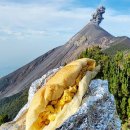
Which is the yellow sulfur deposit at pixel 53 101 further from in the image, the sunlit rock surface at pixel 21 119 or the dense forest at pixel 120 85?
the dense forest at pixel 120 85

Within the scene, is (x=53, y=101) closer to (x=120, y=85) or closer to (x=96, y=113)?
(x=96, y=113)

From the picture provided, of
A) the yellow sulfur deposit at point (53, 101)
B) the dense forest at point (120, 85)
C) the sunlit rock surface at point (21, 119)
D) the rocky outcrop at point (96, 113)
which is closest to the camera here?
the rocky outcrop at point (96, 113)

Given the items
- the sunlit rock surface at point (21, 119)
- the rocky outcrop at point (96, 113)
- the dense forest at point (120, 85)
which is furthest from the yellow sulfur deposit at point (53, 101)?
the dense forest at point (120, 85)

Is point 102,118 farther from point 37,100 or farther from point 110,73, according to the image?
point 110,73

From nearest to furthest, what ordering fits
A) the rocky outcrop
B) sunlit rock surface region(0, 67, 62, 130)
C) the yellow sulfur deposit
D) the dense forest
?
the rocky outcrop < the yellow sulfur deposit < sunlit rock surface region(0, 67, 62, 130) < the dense forest

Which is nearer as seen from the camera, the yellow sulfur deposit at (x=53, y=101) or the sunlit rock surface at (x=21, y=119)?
the yellow sulfur deposit at (x=53, y=101)

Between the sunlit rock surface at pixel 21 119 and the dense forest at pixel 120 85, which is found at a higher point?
the sunlit rock surface at pixel 21 119

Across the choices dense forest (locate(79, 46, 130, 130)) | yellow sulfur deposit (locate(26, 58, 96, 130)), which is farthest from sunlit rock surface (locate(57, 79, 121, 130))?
dense forest (locate(79, 46, 130, 130))

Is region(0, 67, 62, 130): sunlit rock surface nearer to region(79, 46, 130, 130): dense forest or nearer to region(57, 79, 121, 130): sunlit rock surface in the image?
region(57, 79, 121, 130): sunlit rock surface
